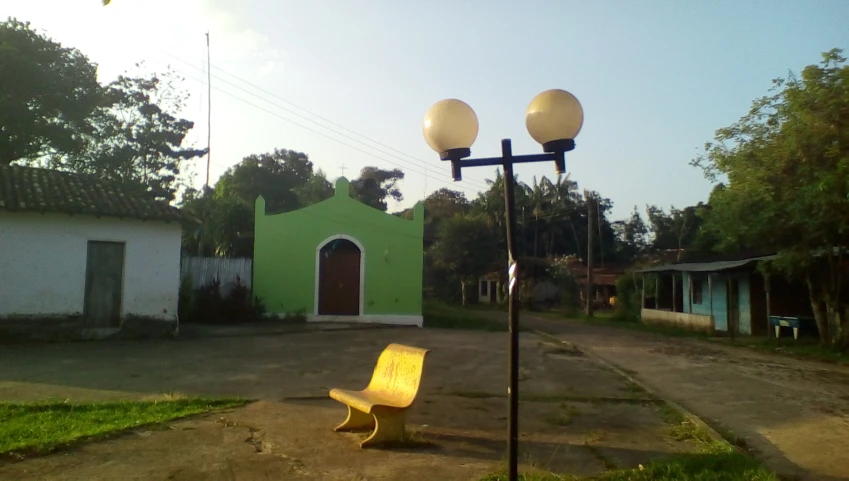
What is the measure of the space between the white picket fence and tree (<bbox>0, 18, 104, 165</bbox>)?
399 inches

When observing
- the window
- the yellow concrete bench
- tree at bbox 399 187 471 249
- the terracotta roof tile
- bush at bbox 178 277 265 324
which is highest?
tree at bbox 399 187 471 249

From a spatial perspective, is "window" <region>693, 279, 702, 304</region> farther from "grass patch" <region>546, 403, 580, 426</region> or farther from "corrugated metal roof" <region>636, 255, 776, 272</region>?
"grass patch" <region>546, 403, 580, 426</region>

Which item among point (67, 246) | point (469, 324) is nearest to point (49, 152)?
point (67, 246)

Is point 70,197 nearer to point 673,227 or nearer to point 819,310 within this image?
point 819,310

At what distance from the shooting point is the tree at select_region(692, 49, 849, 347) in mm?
→ 12742

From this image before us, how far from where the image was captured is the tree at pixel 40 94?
24531 millimetres

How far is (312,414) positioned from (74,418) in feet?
7.60

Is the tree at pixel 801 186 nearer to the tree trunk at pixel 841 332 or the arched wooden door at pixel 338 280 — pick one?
the tree trunk at pixel 841 332

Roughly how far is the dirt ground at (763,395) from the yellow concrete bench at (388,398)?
311 centimetres

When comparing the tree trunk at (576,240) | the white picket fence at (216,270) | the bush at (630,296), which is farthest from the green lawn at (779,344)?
the tree trunk at (576,240)

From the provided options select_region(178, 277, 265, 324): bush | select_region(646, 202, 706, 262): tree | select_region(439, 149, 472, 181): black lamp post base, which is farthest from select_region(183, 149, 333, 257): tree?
select_region(646, 202, 706, 262): tree

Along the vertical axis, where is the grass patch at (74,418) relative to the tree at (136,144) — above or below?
below

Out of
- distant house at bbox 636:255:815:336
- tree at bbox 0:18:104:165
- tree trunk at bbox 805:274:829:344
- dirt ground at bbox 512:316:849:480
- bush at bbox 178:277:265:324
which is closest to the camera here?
dirt ground at bbox 512:316:849:480

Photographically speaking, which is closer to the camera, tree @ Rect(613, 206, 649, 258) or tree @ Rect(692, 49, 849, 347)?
tree @ Rect(692, 49, 849, 347)
